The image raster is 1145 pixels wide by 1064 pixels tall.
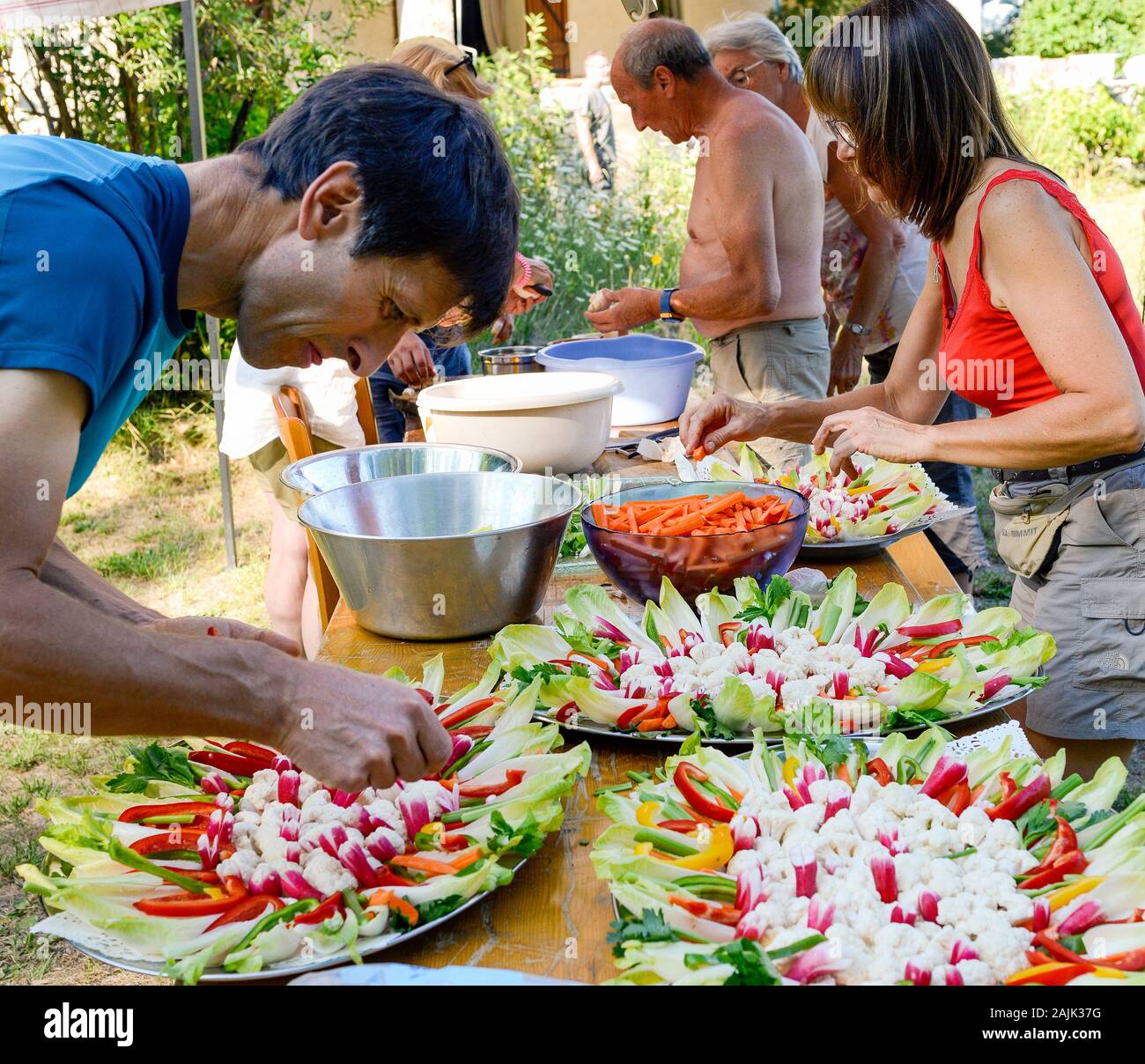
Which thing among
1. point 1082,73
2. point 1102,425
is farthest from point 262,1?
point 1082,73

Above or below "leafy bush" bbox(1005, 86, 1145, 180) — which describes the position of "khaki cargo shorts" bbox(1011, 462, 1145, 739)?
below

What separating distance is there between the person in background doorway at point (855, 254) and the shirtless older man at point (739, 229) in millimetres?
536

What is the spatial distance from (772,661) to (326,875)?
0.74 metres

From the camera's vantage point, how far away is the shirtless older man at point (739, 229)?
3973mm

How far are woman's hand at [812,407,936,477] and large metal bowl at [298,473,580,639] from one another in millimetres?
586

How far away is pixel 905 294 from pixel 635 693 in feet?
12.0

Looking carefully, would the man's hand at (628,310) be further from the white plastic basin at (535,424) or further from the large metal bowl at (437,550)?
the large metal bowl at (437,550)

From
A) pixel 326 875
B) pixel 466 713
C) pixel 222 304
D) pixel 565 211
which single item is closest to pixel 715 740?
pixel 466 713

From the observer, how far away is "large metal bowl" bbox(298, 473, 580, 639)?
1.94m

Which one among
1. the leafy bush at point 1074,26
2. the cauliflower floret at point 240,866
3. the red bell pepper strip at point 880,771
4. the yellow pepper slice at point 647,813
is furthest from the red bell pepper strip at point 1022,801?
the leafy bush at point 1074,26

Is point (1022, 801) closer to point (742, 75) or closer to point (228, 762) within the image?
point (228, 762)

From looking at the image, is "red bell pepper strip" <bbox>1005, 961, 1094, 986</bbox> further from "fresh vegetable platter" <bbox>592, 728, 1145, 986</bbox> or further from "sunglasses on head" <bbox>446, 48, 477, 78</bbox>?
"sunglasses on head" <bbox>446, 48, 477, 78</bbox>

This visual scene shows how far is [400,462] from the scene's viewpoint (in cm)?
249

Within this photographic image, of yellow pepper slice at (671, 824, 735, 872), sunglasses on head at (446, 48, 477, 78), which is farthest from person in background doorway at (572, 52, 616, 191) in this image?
yellow pepper slice at (671, 824, 735, 872)
